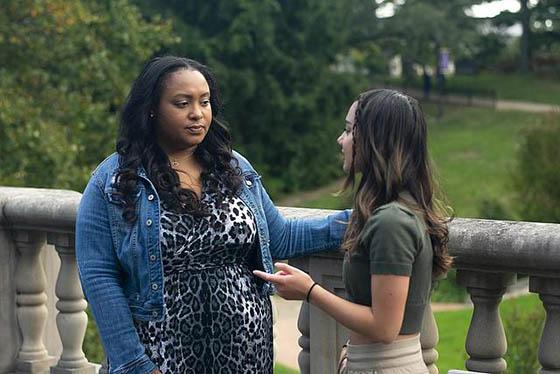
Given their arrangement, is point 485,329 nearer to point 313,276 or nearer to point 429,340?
point 429,340

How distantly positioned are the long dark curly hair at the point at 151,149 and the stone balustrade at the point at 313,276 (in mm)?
642

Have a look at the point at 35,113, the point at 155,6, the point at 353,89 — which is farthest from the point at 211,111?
the point at 353,89

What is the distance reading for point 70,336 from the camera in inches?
207

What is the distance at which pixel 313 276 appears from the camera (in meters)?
4.43

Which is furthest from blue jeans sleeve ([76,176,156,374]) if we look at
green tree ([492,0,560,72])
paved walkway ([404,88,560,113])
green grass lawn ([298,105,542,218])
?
green tree ([492,0,560,72])

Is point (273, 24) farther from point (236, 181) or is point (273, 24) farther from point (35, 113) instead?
point (236, 181)

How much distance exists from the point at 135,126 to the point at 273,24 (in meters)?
36.8

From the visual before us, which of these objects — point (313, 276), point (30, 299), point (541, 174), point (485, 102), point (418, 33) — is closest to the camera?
point (313, 276)

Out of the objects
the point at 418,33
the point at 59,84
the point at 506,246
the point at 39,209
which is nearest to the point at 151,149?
the point at 506,246

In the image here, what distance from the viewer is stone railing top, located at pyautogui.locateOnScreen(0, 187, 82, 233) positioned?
5145 millimetres

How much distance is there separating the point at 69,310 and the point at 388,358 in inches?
92.1

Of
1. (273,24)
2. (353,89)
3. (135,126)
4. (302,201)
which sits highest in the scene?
(135,126)

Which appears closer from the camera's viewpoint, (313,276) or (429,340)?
(429,340)

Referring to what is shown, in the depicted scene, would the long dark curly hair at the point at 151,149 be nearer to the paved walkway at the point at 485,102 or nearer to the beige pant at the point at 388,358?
the beige pant at the point at 388,358
